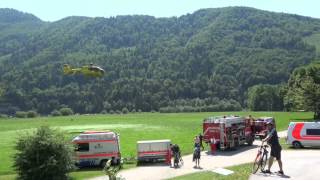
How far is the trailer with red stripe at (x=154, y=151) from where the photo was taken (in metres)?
38.9

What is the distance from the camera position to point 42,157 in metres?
32.4

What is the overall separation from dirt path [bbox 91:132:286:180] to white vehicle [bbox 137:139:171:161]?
5.34 ft

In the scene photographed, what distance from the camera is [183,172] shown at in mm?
32781

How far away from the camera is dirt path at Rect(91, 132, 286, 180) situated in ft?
107

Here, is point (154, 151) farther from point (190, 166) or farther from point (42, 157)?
point (42, 157)

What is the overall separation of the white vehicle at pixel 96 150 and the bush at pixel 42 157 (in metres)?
5.48

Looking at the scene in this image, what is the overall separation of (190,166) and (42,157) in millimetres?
9632

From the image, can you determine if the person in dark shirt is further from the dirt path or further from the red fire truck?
the red fire truck

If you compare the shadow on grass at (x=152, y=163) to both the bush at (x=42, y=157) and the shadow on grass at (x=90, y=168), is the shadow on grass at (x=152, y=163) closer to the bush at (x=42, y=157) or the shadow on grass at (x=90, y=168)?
the shadow on grass at (x=90, y=168)

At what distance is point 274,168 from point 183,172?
906 centimetres

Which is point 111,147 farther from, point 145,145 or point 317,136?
point 317,136

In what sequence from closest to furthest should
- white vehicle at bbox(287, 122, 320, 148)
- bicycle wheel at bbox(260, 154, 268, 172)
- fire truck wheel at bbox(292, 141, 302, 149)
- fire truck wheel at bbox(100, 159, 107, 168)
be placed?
bicycle wheel at bbox(260, 154, 268, 172)
fire truck wheel at bbox(100, 159, 107, 168)
white vehicle at bbox(287, 122, 320, 148)
fire truck wheel at bbox(292, 141, 302, 149)

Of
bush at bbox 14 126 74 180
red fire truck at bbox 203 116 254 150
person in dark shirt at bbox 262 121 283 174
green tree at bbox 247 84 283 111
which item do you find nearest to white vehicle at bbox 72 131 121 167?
bush at bbox 14 126 74 180

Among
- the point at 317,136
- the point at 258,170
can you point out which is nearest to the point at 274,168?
the point at 258,170
